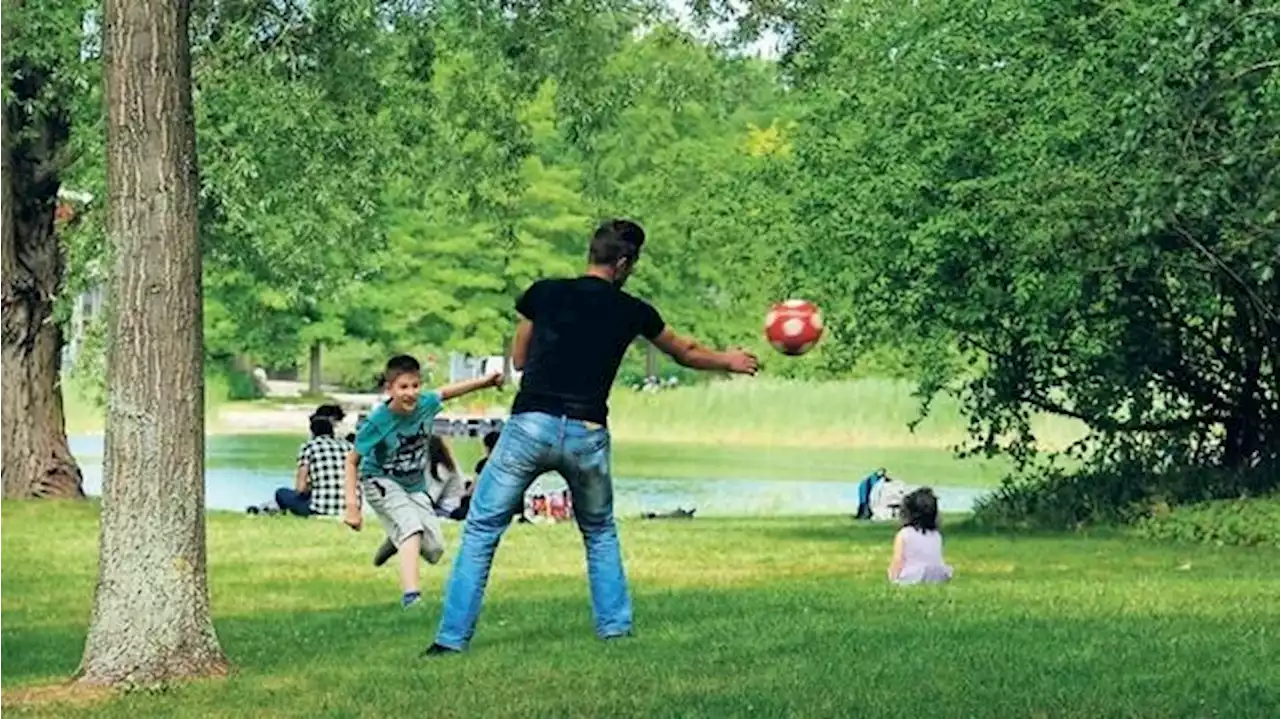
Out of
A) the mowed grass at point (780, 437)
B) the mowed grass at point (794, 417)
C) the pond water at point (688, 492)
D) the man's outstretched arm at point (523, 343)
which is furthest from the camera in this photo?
the mowed grass at point (794, 417)

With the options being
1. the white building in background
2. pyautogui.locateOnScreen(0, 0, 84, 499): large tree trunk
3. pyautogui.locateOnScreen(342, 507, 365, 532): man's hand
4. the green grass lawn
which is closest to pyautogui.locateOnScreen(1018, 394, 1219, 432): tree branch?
pyautogui.locateOnScreen(0, 0, 84, 499): large tree trunk

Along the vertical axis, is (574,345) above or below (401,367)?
below

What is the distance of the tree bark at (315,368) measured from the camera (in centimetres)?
7025

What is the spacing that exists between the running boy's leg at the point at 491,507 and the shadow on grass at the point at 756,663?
173mm

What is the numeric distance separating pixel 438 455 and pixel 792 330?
826 cm

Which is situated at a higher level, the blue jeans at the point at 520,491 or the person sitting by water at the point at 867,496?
the person sitting by water at the point at 867,496

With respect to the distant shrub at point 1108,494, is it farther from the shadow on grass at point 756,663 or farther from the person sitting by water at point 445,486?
the shadow on grass at point 756,663

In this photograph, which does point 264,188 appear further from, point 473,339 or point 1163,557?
point 473,339

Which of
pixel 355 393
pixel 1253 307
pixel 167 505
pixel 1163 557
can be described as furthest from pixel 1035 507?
pixel 355 393

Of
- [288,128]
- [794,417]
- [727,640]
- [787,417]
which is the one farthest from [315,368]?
[727,640]

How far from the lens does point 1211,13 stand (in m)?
14.4

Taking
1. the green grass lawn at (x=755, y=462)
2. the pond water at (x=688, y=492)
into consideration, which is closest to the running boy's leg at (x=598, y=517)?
the pond water at (x=688, y=492)

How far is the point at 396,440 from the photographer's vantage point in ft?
45.5

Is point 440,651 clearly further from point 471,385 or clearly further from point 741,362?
point 471,385
